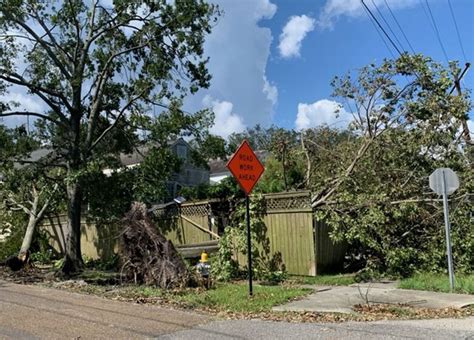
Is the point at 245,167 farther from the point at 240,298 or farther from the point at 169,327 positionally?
the point at 169,327

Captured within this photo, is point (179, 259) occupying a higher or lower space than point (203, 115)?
lower

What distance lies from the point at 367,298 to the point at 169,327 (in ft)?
12.5

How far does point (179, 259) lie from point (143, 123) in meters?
4.94

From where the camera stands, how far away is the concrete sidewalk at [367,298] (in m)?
8.36

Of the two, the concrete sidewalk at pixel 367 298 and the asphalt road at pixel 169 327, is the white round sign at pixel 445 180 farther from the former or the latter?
the asphalt road at pixel 169 327

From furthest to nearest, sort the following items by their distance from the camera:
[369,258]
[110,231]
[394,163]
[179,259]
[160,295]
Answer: [110,231] < [394,163] < [369,258] < [179,259] < [160,295]

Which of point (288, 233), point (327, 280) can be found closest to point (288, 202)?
point (288, 233)

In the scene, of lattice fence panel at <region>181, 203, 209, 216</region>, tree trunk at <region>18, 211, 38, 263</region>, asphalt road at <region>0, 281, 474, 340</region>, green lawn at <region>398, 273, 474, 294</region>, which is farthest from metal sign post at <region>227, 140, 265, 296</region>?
tree trunk at <region>18, 211, 38, 263</region>

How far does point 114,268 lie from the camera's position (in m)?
15.4

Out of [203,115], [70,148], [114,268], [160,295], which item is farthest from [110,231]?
[160,295]

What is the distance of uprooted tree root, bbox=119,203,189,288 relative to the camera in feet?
35.4

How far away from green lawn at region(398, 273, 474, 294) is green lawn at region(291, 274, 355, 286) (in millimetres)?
1216

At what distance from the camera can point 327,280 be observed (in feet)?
37.3

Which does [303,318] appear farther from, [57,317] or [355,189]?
[355,189]
